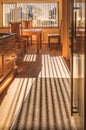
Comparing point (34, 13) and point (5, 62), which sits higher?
point (34, 13)

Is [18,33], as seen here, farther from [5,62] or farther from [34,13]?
[34,13]

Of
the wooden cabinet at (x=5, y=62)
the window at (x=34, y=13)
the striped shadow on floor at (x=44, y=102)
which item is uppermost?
the window at (x=34, y=13)

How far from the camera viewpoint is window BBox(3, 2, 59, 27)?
1310 centimetres

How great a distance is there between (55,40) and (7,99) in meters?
8.67

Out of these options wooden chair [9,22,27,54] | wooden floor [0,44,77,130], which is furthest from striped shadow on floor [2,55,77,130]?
wooden chair [9,22,27,54]

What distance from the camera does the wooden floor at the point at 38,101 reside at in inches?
129

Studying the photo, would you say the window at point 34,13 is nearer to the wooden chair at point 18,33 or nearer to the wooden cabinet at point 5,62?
the wooden chair at point 18,33

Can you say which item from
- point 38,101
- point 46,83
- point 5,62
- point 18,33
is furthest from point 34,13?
point 38,101

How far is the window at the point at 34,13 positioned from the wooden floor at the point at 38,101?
6.46 m

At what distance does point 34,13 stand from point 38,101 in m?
9.47

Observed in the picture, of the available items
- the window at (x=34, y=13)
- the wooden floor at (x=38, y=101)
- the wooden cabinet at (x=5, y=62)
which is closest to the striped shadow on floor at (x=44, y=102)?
the wooden floor at (x=38, y=101)

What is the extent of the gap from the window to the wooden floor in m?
6.46

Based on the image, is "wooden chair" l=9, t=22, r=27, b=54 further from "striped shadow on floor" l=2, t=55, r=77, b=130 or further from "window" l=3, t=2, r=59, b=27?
"window" l=3, t=2, r=59, b=27

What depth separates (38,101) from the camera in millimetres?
4152
